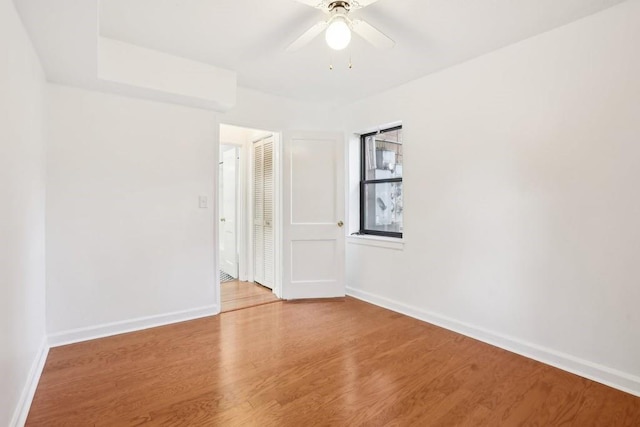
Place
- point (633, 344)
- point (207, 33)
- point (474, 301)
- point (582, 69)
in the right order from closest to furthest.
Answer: point (633, 344)
point (582, 69)
point (207, 33)
point (474, 301)

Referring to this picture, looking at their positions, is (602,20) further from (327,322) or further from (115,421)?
(115,421)

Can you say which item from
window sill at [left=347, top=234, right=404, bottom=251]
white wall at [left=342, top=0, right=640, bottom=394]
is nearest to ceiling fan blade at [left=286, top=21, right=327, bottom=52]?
white wall at [left=342, top=0, right=640, bottom=394]

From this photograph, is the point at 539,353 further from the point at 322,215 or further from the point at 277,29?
the point at 277,29

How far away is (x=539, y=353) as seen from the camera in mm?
2330

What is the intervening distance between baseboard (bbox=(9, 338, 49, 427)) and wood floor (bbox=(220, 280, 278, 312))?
1460mm

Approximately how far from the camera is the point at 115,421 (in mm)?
1658

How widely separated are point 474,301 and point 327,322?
1.34 meters

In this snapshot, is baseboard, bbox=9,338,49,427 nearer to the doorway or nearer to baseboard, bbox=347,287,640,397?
the doorway

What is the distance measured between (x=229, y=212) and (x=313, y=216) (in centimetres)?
181

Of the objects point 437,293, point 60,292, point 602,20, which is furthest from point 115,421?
point 602,20

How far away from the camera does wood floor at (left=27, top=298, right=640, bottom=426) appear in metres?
1.70

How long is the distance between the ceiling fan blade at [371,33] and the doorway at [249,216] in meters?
1.94

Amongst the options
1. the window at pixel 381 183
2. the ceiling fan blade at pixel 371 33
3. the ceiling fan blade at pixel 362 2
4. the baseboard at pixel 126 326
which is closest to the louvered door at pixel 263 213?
the baseboard at pixel 126 326

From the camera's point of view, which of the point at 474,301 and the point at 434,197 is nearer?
the point at 474,301
